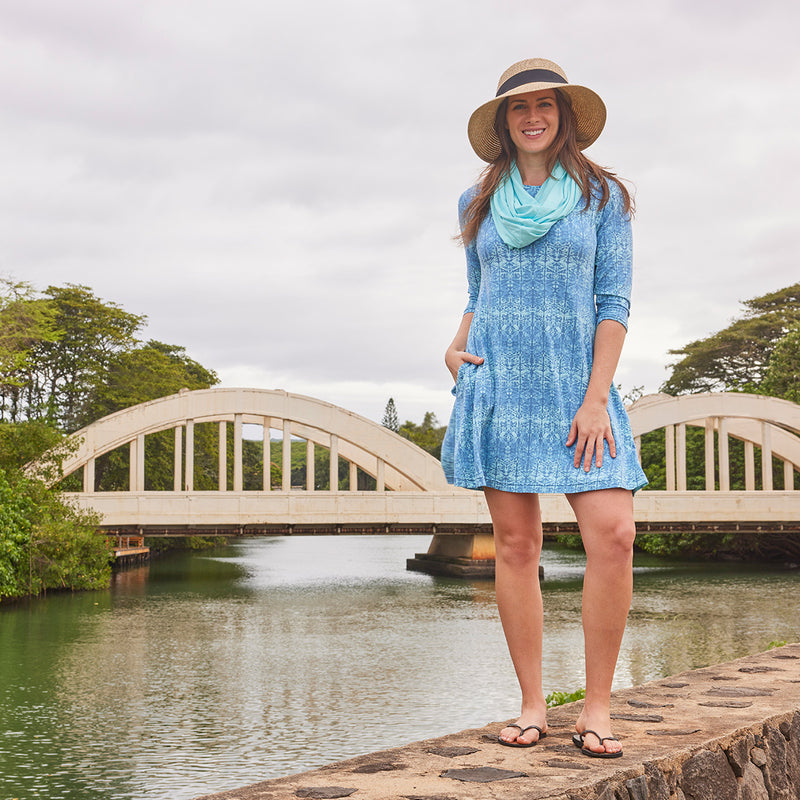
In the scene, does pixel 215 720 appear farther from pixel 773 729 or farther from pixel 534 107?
pixel 534 107

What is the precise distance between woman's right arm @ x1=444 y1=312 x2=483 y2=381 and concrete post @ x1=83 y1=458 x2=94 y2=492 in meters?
19.8


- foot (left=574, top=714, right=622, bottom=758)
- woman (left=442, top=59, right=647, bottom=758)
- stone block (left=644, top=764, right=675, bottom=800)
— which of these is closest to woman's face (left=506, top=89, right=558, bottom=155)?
woman (left=442, top=59, right=647, bottom=758)

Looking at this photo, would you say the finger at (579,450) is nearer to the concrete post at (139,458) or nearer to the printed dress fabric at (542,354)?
the printed dress fabric at (542,354)

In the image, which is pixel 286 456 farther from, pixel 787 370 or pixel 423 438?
pixel 423 438

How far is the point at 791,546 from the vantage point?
1083 inches

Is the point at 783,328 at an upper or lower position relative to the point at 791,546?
upper

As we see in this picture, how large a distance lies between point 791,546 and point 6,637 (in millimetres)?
22117

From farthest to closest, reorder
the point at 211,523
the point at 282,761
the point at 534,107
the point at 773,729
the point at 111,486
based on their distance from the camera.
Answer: the point at 111,486 < the point at 211,523 < the point at 282,761 < the point at 773,729 < the point at 534,107

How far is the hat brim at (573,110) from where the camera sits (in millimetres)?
2889

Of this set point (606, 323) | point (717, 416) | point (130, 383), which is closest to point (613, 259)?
point (606, 323)

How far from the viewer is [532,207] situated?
2.87m

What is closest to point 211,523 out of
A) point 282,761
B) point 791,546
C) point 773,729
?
point 282,761

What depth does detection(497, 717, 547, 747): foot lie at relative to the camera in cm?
276

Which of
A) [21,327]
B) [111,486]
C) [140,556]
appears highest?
[21,327]
